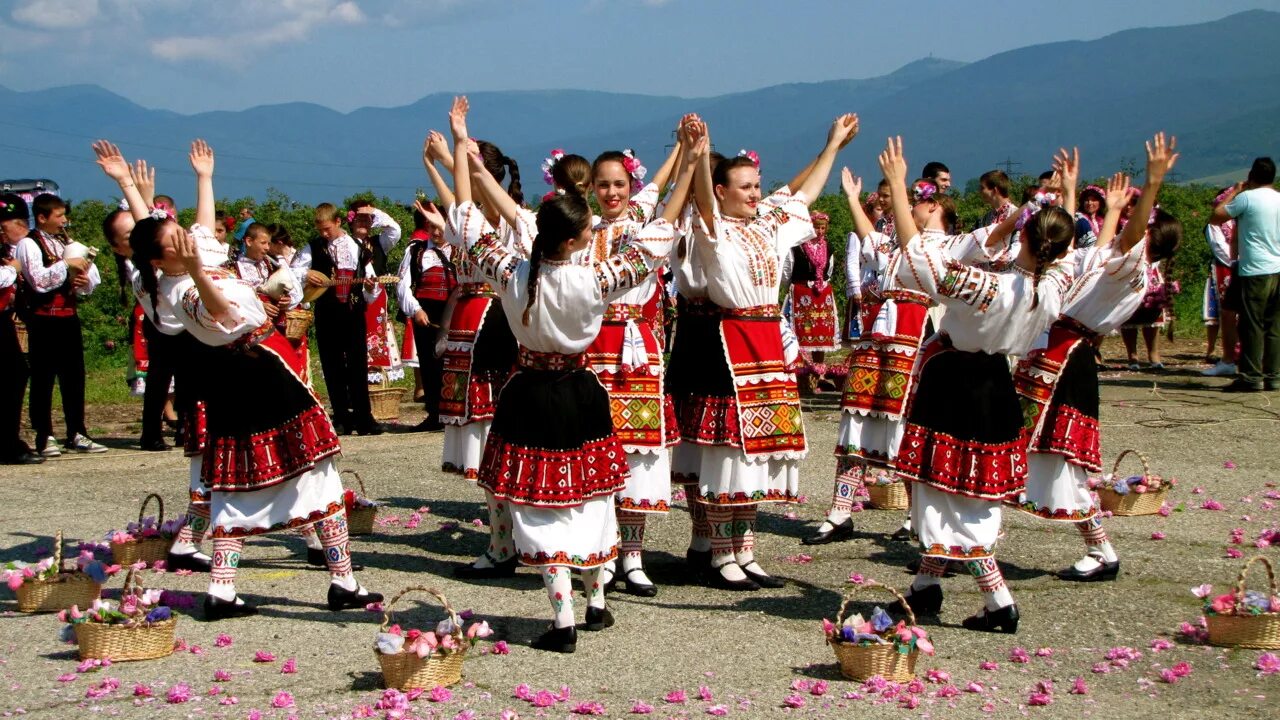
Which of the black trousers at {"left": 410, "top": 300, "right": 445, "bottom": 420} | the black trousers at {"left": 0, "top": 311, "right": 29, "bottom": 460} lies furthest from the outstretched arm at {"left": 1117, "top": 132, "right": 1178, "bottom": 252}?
the black trousers at {"left": 0, "top": 311, "right": 29, "bottom": 460}

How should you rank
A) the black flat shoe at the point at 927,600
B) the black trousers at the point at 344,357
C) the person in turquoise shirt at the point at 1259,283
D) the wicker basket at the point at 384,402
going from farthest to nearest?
the person in turquoise shirt at the point at 1259,283
the wicker basket at the point at 384,402
the black trousers at the point at 344,357
the black flat shoe at the point at 927,600

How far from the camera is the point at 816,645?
5441mm

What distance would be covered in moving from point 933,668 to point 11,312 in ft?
25.5

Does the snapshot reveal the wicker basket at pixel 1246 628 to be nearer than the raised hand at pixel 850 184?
Yes

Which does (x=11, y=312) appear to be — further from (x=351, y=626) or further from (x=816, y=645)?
(x=816, y=645)

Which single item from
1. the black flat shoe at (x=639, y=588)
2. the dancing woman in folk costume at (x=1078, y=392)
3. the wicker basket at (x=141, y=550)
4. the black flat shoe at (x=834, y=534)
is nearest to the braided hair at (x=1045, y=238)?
the dancing woman in folk costume at (x=1078, y=392)

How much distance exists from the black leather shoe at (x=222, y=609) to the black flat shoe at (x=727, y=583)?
2.07 metres

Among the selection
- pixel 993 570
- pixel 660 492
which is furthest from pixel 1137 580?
pixel 660 492

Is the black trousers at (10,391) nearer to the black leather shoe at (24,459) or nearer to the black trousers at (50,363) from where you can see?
the black leather shoe at (24,459)

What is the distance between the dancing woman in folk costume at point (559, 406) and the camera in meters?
5.21

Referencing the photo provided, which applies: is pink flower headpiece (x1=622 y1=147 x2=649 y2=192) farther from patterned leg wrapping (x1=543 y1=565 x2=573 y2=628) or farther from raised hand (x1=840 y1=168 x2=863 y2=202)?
patterned leg wrapping (x1=543 y1=565 x2=573 y2=628)

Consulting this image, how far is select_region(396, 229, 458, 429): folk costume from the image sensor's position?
35.1ft

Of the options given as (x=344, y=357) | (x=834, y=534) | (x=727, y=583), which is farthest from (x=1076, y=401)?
(x=344, y=357)

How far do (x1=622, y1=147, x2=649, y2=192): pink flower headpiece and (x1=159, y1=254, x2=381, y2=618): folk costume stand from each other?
181cm
